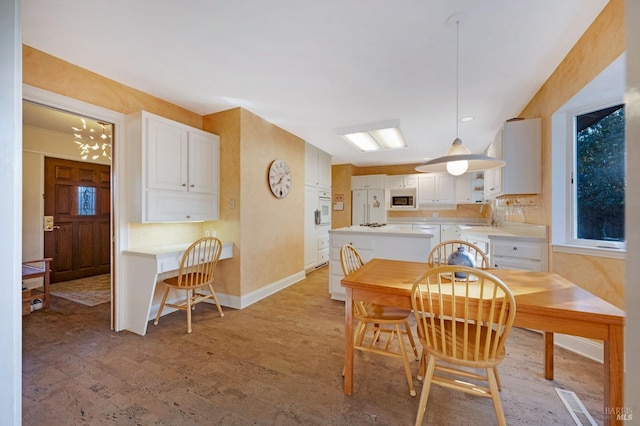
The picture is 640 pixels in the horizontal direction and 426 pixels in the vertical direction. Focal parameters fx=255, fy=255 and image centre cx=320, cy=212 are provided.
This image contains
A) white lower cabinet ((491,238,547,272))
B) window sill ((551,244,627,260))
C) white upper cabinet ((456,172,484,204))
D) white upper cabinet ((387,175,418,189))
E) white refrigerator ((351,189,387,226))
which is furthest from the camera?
white refrigerator ((351,189,387,226))

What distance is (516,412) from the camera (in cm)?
153

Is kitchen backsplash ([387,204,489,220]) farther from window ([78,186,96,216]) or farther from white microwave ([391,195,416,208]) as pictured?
window ([78,186,96,216])

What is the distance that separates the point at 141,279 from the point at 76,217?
3079 millimetres

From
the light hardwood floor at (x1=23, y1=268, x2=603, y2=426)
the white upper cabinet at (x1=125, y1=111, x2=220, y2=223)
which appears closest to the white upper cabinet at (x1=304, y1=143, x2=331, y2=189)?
the white upper cabinet at (x1=125, y1=111, x2=220, y2=223)

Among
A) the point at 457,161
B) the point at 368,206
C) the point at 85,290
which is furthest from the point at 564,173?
the point at 85,290

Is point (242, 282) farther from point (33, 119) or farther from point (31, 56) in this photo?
point (33, 119)

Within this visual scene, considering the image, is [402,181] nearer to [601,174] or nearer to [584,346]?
[601,174]

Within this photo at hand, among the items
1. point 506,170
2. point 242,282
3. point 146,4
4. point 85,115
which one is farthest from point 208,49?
point 506,170

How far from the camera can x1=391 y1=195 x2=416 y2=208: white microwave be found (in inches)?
253

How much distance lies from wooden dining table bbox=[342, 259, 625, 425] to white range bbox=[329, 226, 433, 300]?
1.22 meters

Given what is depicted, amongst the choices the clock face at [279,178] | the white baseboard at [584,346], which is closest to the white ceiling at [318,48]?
the clock face at [279,178]

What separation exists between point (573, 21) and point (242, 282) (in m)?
3.73

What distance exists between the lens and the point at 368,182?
665 centimetres

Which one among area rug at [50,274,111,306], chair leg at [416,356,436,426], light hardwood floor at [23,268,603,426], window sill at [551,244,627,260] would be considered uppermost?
window sill at [551,244,627,260]
